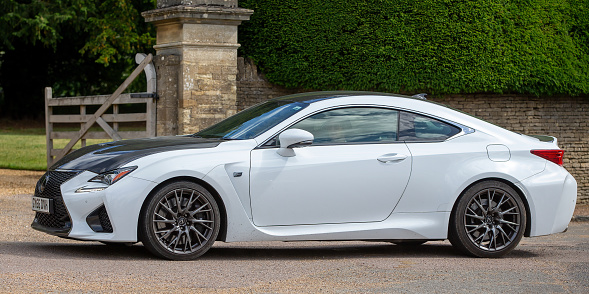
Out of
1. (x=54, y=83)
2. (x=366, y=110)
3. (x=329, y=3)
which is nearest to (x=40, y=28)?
(x=54, y=83)

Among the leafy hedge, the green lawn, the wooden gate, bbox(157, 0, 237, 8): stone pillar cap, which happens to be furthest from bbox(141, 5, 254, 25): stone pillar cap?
the green lawn

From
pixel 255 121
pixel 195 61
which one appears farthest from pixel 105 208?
pixel 195 61

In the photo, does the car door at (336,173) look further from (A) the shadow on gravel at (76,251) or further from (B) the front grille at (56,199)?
(B) the front grille at (56,199)

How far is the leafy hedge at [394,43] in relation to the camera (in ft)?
47.9

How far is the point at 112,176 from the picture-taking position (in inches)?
272

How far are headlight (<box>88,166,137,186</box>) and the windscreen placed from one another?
1026 millimetres

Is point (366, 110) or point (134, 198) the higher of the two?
point (366, 110)

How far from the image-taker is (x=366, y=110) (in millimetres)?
7805

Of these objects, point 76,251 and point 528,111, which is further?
point 528,111

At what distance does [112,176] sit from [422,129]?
2.78m

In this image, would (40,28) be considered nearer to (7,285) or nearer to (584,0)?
(584,0)

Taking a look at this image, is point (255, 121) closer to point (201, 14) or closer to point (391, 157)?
point (391, 157)

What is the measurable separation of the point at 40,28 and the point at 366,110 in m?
31.4

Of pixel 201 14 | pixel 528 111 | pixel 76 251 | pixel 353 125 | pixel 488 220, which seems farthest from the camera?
pixel 528 111
